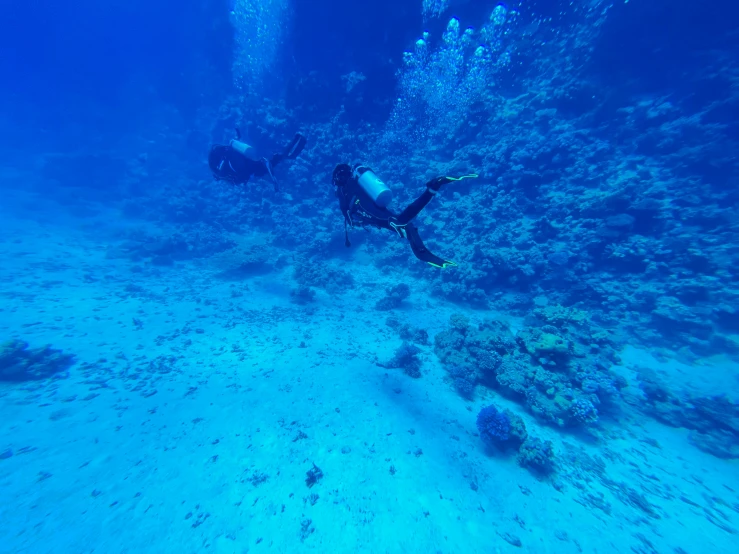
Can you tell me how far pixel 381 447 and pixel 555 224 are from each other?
12648mm

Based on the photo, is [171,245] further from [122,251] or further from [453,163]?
[453,163]

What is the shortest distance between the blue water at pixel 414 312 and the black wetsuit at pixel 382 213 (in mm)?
4164

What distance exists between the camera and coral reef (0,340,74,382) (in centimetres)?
782

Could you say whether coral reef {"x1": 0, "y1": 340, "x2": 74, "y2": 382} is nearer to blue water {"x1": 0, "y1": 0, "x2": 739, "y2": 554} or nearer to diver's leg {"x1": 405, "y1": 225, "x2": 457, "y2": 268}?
blue water {"x1": 0, "y1": 0, "x2": 739, "y2": 554}

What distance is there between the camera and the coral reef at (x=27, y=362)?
25.6 ft

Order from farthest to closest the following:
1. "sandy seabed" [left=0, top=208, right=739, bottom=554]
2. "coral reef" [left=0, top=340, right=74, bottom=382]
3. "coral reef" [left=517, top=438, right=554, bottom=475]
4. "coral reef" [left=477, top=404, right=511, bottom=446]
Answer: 1. "coral reef" [left=0, top=340, right=74, bottom=382]
2. "coral reef" [left=477, top=404, right=511, bottom=446]
3. "coral reef" [left=517, top=438, right=554, bottom=475]
4. "sandy seabed" [left=0, top=208, right=739, bottom=554]

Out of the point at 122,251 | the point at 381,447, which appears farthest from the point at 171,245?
the point at 381,447

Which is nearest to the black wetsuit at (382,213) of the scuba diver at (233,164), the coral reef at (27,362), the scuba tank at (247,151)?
the scuba tank at (247,151)

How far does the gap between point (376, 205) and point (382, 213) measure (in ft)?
0.71

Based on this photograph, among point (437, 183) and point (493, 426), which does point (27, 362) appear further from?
point (493, 426)

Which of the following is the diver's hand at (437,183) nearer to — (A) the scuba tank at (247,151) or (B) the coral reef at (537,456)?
(B) the coral reef at (537,456)

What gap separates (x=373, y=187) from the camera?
6.08 m

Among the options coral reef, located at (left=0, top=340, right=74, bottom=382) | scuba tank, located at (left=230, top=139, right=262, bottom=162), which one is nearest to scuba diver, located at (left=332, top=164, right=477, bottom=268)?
scuba tank, located at (left=230, top=139, right=262, bottom=162)

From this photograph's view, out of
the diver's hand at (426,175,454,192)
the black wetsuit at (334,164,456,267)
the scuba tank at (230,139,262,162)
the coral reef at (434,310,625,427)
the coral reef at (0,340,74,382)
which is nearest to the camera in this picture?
the diver's hand at (426,175,454,192)
